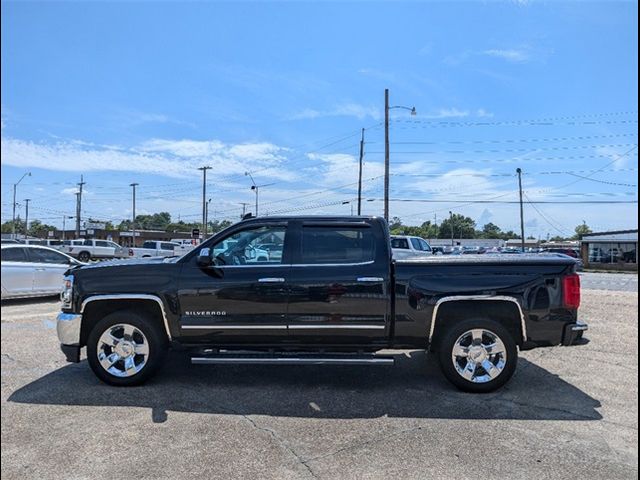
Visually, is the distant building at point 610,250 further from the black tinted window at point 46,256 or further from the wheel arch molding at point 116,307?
the wheel arch molding at point 116,307

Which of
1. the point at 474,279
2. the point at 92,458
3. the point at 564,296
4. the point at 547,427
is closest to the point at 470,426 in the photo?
the point at 547,427

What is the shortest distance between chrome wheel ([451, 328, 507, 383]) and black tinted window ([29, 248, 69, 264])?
10736mm

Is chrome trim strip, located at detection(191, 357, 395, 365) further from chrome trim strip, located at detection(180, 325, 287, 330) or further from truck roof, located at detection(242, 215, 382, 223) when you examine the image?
truck roof, located at detection(242, 215, 382, 223)

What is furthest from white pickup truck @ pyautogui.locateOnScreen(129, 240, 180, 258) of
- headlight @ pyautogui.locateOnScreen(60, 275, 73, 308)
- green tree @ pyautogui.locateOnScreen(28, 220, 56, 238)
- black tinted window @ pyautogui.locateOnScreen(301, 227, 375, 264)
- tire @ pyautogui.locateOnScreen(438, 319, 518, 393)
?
green tree @ pyautogui.locateOnScreen(28, 220, 56, 238)

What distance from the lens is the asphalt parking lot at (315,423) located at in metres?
3.53

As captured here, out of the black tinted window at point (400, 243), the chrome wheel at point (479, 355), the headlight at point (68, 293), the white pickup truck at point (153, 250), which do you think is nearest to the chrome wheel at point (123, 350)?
the headlight at point (68, 293)

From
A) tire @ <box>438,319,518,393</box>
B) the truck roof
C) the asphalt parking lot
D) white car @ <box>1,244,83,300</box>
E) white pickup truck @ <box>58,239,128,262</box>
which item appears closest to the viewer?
the asphalt parking lot

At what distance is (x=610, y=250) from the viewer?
54344 millimetres

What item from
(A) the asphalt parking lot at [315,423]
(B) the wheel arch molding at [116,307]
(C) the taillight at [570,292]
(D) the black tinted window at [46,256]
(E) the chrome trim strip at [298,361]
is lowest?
(A) the asphalt parking lot at [315,423]

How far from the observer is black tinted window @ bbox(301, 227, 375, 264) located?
5.43 m

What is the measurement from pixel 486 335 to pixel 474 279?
602 millimetres

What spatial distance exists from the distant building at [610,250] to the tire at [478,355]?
53.1m

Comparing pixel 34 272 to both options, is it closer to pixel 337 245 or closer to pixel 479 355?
pixel 337 245

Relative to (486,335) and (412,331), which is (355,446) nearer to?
(412,331)
